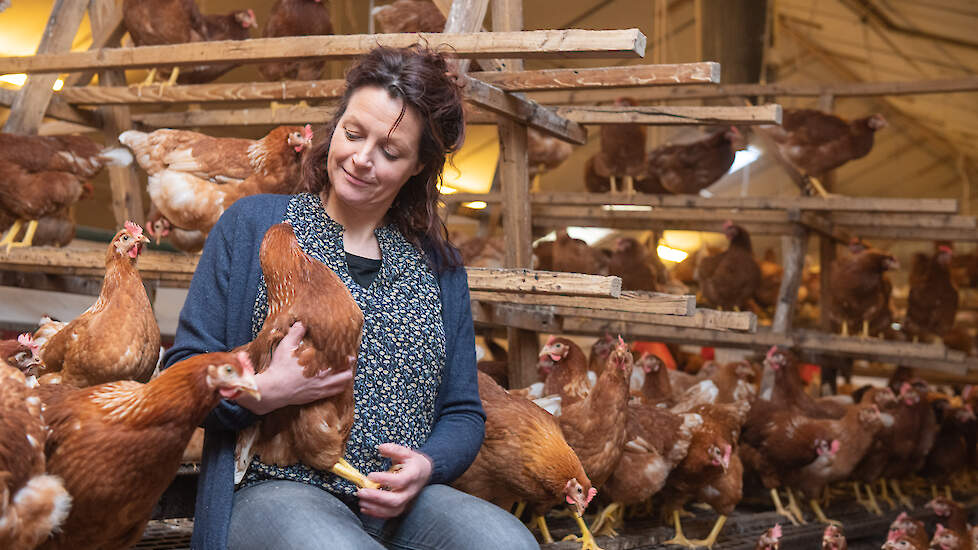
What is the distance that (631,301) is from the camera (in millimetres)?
2516

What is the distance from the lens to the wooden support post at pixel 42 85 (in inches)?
125

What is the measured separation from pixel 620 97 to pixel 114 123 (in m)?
2.77

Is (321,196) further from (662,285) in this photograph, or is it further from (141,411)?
(662,285)

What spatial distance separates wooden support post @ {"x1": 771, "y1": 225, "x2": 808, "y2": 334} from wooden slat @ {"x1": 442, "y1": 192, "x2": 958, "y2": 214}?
0.36m

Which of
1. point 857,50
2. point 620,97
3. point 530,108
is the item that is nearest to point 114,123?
point 530,108

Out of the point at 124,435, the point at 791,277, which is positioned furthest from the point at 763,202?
the point at 124,435

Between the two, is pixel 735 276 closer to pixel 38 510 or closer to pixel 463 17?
pixel 463 17

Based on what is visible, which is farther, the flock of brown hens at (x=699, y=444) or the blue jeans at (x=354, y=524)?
the flock of brown hens at (x=699, y=444)

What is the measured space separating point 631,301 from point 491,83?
2.34ft

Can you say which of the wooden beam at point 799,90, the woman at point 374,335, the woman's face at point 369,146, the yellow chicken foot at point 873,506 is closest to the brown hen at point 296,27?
the wooden beam at point 799,90

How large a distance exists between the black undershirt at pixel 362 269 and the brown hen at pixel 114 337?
0.71 meters

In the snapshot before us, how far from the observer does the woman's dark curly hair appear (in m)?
1.61

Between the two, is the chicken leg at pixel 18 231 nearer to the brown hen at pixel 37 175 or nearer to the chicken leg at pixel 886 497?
the brown hen at pixel 37 175

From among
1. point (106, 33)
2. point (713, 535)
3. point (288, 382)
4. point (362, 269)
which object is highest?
point (106, 33)
